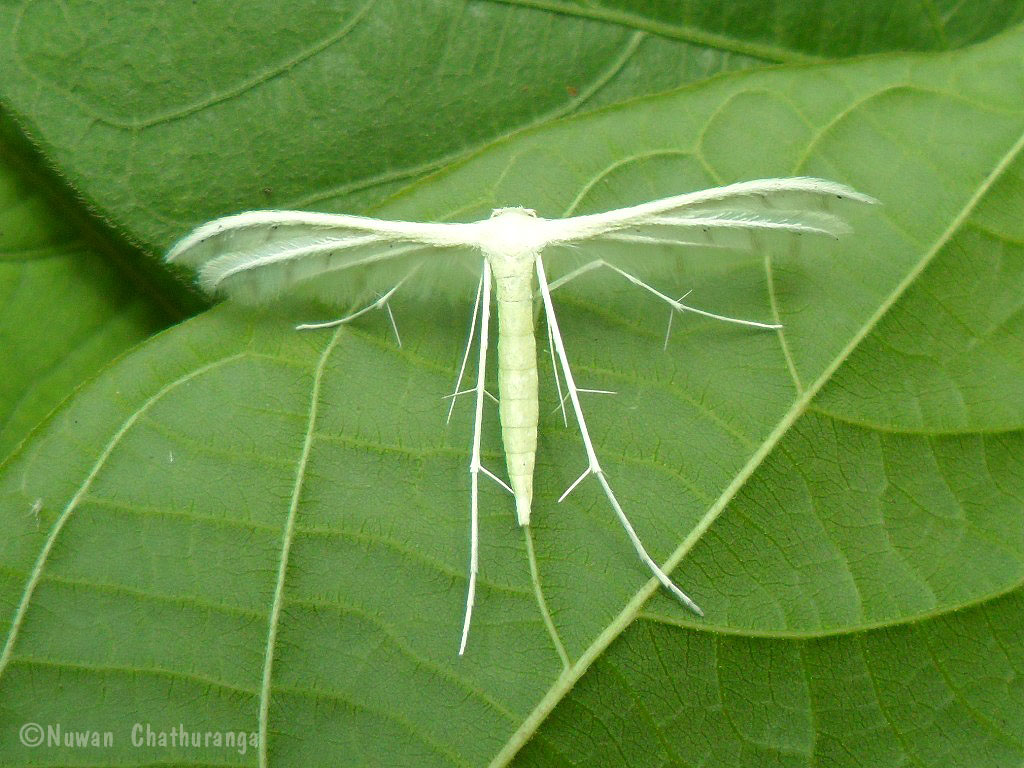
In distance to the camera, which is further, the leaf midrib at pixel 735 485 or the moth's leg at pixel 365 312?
the moth's leg at pixel 365 312

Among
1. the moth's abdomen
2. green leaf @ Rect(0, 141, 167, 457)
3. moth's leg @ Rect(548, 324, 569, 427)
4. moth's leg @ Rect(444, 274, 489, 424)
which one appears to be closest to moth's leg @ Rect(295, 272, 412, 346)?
moth's leg @ Rect(444, 274, 489, 424)

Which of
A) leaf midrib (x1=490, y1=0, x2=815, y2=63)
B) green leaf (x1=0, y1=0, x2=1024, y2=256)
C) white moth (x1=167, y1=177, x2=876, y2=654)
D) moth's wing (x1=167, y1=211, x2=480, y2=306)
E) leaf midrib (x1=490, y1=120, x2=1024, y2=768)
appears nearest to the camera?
leaf midrib (x1=490, y1=120, x2=1024, y2=768)

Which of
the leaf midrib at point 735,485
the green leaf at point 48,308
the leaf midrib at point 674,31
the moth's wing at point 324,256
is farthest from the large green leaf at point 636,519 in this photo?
the green leaf at point 48,308

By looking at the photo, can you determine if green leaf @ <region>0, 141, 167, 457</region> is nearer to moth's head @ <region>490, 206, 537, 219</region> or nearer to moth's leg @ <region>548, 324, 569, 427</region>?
moth's head @ <region>490, 206, 537, 219</region>

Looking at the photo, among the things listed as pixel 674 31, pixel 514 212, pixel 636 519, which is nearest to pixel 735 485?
pixel 636 519

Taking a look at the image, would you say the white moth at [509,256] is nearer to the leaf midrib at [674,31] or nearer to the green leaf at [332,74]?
the green leaf at [332,74]

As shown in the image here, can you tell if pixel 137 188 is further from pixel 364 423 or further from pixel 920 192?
pixel 920 192
